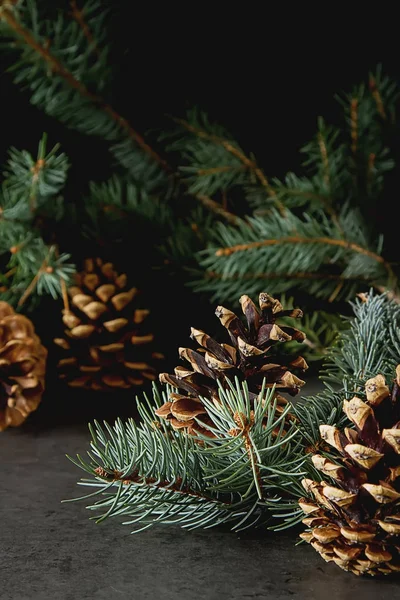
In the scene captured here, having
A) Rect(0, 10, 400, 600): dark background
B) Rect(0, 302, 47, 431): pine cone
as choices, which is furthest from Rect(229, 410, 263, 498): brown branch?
Rect(0, 302, 47, 431): pine cone

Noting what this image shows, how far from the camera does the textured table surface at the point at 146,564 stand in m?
0.40

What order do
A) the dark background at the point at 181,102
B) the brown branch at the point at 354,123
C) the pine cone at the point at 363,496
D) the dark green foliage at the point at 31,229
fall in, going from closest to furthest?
the pine cone at the point at 363,496, the dark background at the point at 181,102, the dark green foliage at the point at 31,229, the brown branch at the point at 354,123

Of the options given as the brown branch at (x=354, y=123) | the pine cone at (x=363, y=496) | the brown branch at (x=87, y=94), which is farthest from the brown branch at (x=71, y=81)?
the pine cone at (x=363, y=496)

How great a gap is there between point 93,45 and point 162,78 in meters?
0.18

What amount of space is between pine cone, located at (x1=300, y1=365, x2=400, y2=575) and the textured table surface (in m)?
0.02

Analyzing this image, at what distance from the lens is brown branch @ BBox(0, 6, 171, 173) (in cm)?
80

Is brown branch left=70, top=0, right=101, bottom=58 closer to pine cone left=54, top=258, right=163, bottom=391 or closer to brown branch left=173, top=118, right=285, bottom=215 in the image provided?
brown branch left=173, top=118, right=285, bottom=215

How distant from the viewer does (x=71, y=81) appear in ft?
2.79

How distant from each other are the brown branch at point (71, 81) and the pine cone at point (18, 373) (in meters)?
0.28

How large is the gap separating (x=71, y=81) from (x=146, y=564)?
1.90 feet

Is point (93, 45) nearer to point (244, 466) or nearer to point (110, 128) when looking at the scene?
point (110, 128)

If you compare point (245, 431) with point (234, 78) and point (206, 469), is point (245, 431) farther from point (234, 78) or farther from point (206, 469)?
point (234, 78)

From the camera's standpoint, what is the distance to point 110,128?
90cm

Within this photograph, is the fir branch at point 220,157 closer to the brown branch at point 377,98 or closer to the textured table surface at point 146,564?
the brown branch at point 377,98
